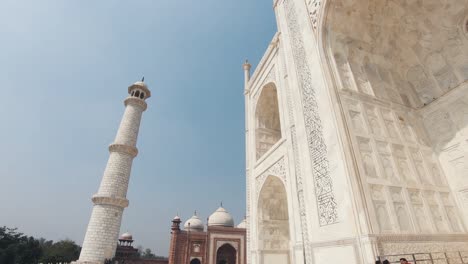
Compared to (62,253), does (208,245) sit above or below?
above

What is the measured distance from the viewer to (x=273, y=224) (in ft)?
26.8

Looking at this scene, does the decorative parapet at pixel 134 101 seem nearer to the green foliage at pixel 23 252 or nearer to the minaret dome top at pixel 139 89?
the minaret dome top at pixel 139 89

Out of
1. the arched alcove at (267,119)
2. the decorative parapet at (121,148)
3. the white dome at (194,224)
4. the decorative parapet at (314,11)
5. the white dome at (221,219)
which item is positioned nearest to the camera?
the decorative parapet at (314,11)

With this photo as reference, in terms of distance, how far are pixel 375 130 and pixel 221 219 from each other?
1606 centimetres

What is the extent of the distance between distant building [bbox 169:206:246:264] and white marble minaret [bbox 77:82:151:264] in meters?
5.34

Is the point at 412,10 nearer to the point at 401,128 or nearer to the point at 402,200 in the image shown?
the point at 401,128

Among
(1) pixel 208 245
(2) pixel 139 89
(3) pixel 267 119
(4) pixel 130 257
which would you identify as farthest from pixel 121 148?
(1) pixel 208 245

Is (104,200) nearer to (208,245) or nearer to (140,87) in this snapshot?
(140,87)

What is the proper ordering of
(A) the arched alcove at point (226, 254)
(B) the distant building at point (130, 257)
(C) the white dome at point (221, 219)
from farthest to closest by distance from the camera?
(C) the white dome at point (221, 219)
(A) the arched alcove at point (226, 254)
(B) the distant building at point (130, 257)

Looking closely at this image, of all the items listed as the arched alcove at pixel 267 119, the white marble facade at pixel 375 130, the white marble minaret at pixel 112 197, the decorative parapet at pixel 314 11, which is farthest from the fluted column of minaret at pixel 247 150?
the white marble minaret at pixel 112 197

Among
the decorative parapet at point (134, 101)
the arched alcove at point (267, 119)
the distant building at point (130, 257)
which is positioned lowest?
the distant building at point (130, 257)

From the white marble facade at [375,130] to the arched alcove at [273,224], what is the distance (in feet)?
0.59

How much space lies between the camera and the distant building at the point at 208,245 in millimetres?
16438

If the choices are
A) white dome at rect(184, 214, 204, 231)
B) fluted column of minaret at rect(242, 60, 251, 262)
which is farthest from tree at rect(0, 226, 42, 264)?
fluted column of minaret at rect(242, 60, 251, 262)
